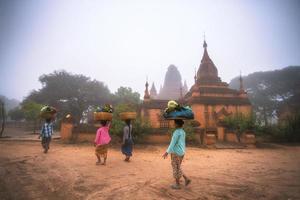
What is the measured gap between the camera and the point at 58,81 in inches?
1645

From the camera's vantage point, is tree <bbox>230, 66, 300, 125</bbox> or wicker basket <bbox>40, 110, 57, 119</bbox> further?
tree <bbox>230, 66, 300, 125</bbox>

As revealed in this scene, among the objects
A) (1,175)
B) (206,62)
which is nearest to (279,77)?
(206,62)

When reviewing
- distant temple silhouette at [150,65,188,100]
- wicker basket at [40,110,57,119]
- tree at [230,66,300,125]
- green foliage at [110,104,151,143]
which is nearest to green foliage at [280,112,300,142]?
green foliage at [110,104,151,143]

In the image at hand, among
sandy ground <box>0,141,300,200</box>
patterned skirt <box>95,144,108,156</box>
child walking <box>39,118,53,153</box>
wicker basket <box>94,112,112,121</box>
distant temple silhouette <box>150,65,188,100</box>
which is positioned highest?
distant temple silhouette <box>150,65,188,100</box>

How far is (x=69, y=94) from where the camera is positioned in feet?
135

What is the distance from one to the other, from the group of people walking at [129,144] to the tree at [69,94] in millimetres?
31447

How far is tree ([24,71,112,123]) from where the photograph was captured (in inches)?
1548

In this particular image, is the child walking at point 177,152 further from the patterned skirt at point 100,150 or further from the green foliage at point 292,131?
the green foliage at point 292,131

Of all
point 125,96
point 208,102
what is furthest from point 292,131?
point 125,96

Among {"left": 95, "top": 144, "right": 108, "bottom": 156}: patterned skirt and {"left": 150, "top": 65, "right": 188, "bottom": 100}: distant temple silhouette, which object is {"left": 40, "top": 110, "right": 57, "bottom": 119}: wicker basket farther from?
{"left": 150, "top": 65, "right": 188, "bottom": 100}: distant temple silhouette

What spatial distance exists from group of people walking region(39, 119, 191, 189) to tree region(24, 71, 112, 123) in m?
31.4

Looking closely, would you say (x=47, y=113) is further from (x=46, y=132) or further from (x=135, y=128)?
(x=135, y=128)

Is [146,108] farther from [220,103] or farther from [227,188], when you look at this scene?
[227,188]

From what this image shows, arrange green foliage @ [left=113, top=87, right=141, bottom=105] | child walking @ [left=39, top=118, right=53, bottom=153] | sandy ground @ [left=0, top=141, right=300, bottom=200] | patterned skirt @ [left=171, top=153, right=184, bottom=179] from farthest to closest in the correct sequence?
green foliage @ [left=113, top=87, right=141, bottom=105], child walking @ [left=39, top=118, right=53, bottom=153], patterned skirt @ [left=171, top=153, right=184, bottom=179], sandy ground @ [left=0, top=141, right=300, bottom=200]
